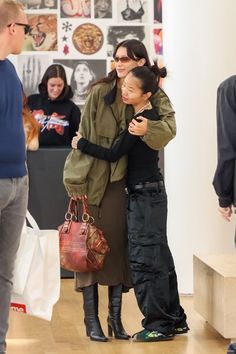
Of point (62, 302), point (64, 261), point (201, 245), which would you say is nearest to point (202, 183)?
point (201, 245)

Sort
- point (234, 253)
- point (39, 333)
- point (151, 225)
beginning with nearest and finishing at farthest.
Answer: point (151, 225) → point (39, 333) → point (234, 253)

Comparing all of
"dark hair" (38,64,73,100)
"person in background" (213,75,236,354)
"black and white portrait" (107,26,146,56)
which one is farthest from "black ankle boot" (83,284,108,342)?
"black and white portrait" (107,26,146,56)

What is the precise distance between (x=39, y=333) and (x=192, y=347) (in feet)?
3.03

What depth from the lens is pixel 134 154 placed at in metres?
5.55

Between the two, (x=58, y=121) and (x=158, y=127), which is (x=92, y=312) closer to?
(x=158, y=127)

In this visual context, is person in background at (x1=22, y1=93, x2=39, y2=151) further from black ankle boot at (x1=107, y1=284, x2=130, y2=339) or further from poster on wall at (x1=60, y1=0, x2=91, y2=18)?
black ankle boot at (x1=107, y1=284, x2=130, y2=339)

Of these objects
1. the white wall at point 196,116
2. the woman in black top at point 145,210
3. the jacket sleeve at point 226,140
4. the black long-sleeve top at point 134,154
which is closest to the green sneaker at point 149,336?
the woman in black top at point 145,210

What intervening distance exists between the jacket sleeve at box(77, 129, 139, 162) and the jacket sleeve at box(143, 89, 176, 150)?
0.27 ft

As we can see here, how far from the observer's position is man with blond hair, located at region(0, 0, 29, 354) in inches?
183

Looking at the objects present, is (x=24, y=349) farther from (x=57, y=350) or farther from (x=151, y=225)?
(x=151, y=225)

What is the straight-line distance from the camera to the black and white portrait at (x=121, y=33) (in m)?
8.84

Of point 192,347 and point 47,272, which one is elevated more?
point 47,272

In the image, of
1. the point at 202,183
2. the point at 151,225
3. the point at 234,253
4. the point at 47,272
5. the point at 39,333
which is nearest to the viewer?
the point at 47,272

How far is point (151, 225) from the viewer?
5.57m
